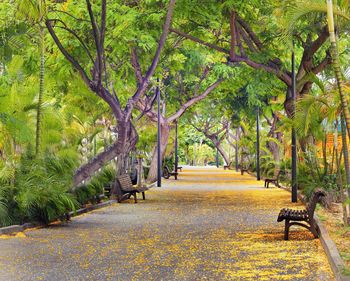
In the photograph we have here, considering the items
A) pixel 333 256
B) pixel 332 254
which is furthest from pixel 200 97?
pixel 333 256

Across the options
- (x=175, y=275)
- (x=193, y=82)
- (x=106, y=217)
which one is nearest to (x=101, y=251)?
(x=175, y=275)

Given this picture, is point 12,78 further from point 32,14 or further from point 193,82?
point 193,82

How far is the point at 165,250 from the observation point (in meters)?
12.0

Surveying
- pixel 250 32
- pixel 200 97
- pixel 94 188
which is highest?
pixel 250 32

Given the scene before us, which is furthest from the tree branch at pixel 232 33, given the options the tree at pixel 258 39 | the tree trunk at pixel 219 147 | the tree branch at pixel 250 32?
the tree trunk at pixel 219 147

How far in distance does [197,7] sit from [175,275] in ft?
45.7

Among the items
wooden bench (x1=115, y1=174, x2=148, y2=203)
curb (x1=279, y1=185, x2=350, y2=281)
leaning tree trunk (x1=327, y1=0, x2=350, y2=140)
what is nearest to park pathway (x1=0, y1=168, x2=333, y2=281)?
curb (x1=279, y1=185, x2=350, y2=281)

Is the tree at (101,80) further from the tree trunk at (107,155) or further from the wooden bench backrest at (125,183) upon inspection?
the wooden bench backrest at (125,183)

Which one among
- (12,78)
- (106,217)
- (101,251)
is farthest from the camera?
(12,78)

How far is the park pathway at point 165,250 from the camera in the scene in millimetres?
9648

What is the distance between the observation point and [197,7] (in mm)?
22094

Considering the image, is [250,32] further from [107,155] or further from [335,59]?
[335,59]

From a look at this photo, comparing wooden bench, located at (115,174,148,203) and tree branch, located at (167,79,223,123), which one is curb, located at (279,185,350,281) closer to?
wooden bench, located at (115,174,148,203)

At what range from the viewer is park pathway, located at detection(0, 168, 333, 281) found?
9648 millimetres
